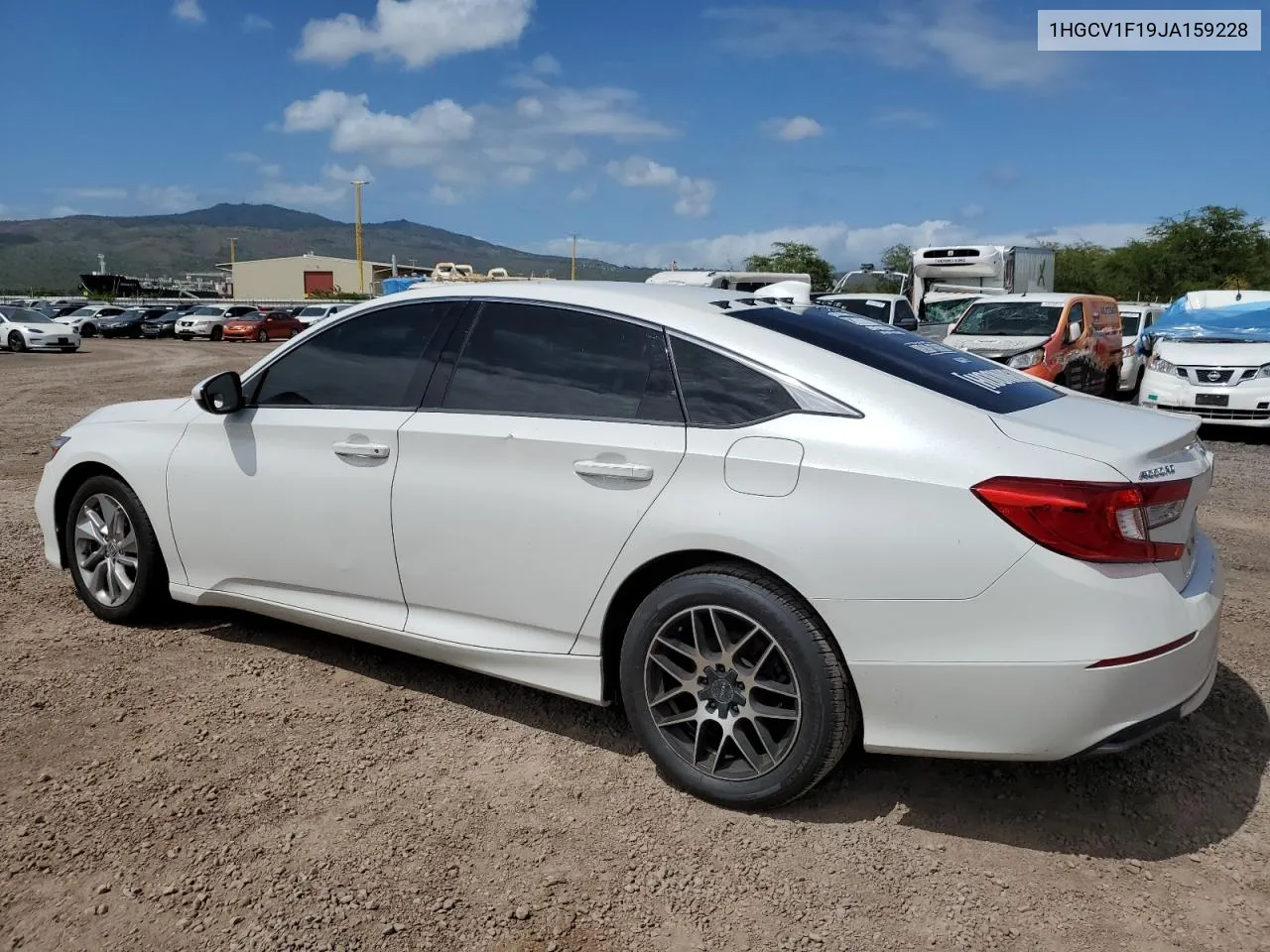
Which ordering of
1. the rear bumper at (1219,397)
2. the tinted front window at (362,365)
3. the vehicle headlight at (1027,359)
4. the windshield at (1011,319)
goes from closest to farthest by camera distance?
1. the tinted front window at (362,365)
2. the rear bumper at (1219,397)
3. the vehicle headlight at (1027,359)
4. the windshield at (1011,319)

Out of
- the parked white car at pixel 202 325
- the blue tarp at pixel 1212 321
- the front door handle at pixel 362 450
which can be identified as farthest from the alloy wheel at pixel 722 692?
the parked white car at pixel 202 325

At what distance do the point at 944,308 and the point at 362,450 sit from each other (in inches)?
691

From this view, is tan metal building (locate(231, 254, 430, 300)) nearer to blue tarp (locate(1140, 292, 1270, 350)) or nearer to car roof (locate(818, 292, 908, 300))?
car roof (locate(818, 292, 908, 300))

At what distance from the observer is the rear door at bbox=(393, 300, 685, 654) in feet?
10.5

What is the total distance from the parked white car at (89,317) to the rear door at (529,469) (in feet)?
153

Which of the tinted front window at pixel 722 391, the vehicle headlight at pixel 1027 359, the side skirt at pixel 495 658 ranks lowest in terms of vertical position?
the side skirt at pixel 495 658

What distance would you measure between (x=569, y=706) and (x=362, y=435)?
1.30 m

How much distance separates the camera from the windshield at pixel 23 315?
3091 cm

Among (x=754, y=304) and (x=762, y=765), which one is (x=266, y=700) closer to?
(x=762, y=765)

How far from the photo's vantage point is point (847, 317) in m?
3.72

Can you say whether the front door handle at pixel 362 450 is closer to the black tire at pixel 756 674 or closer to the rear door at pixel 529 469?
the rear door at pixel 529 469

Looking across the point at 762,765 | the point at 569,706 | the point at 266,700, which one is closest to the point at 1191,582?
the point at 762,765

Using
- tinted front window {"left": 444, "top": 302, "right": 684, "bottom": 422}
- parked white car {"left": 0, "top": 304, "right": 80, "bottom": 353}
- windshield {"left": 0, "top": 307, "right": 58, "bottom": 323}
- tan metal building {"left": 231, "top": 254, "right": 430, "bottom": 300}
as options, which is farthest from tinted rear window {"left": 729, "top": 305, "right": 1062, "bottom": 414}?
tan metal building {"left": 231, "top": 254, "right": 430, "bottom": 300}

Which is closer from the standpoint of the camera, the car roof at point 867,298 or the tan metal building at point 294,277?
the car roof at point 867,298
